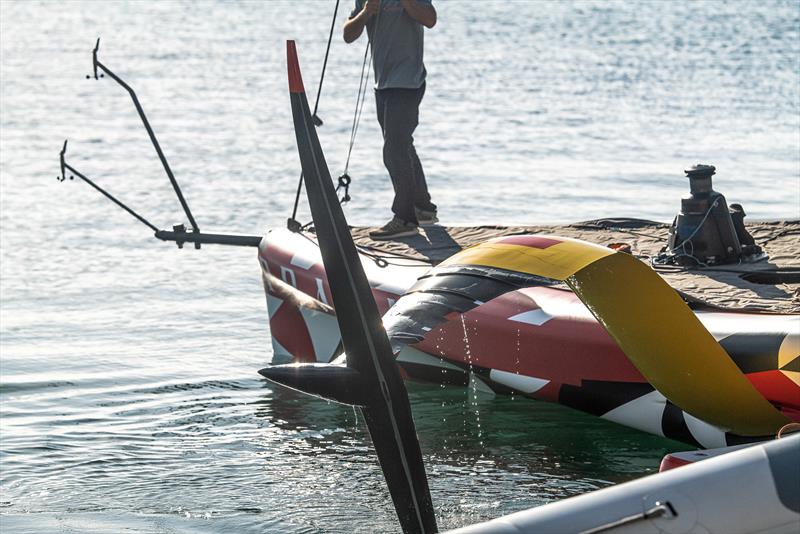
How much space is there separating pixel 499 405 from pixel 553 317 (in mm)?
889

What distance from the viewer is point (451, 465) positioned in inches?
203

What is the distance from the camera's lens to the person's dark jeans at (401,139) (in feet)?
22.0

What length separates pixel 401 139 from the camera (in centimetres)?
674

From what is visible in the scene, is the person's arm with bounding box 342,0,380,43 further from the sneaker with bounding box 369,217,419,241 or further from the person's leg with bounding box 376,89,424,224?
the sneaker with bounding box 369,217,419,241

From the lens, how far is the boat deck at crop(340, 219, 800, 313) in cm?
509

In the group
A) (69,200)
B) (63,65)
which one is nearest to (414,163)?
(69,200)

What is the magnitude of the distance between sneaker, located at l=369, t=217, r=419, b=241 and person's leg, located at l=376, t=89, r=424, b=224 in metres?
0.18

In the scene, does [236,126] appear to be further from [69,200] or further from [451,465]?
[451,465]

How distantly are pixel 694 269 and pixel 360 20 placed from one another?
2291 mm

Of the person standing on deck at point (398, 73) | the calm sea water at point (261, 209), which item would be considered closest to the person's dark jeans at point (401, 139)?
the person standing on deck at point (398, 73)

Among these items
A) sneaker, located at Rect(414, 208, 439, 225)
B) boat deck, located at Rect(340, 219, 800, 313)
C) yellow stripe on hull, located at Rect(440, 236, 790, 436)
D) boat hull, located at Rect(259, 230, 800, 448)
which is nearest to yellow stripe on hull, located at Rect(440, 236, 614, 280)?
yellow stripe on hull, located at Rect(440, 236, 790, 436)

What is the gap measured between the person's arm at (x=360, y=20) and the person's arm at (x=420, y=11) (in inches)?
6.9

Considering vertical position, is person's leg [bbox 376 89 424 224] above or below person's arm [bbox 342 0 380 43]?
below

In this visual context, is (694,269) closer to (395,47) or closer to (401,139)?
(401,139)
